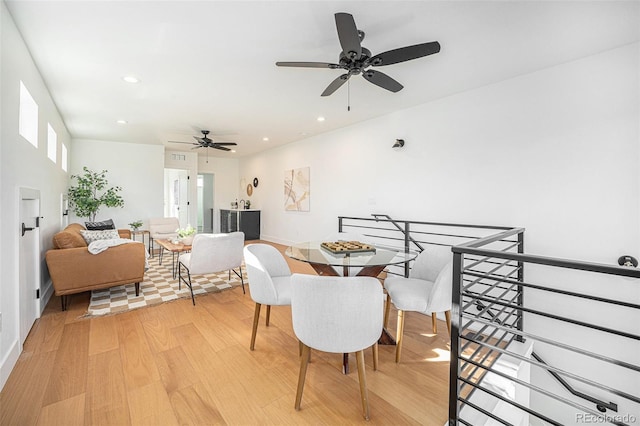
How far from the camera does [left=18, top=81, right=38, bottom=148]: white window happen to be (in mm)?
2688

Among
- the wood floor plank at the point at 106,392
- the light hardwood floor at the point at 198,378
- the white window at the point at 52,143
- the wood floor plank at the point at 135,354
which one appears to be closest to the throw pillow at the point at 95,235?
the white window at the point at 52,143

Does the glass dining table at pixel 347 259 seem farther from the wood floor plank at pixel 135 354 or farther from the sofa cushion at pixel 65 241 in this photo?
the sofa cushion at pixel 65 241

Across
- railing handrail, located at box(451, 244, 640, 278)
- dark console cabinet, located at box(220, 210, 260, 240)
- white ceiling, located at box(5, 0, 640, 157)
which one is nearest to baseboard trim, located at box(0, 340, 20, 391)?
white ceiling, located at box(5, 0, 640, 157)

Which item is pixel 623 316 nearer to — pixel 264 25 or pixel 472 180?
pixel 472 180

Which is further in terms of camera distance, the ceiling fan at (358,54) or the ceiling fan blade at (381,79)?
the ceiling fan blade at (381,79)

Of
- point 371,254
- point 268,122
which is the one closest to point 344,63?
point 371,254

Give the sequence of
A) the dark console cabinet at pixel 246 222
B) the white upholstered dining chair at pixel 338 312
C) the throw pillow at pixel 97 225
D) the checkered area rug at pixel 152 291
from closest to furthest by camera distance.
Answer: the white upholstered dining chair at pixel 338 312
the checkered area rug at pixel 152 291
the throw pillow at pixel 97 225
the dark console cabinet at pixel 246 222

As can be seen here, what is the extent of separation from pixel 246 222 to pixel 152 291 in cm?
427

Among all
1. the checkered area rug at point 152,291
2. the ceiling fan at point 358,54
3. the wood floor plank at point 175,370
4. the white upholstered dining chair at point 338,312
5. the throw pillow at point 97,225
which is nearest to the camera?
the white upholstered dining chair at point 338,312

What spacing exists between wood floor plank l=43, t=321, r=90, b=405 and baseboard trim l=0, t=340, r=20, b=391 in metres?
0.24

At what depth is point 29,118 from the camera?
288 centimetres

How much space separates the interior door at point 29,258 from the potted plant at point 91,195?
3554 millimetres

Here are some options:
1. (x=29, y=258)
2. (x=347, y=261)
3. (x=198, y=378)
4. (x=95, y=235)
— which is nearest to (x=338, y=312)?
(x=347, y=261)

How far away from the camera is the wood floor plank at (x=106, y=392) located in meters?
1.69
